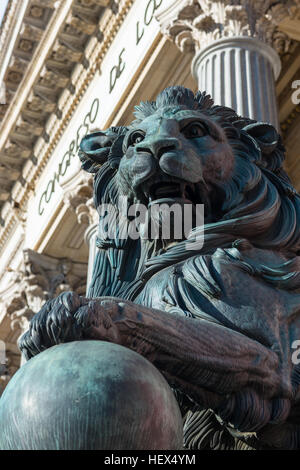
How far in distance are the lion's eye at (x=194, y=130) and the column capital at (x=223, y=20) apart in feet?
26.8

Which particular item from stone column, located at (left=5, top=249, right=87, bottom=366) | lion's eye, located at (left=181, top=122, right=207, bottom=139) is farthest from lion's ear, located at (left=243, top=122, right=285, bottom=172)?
stone column, located at (left=5, top=249, right=87, bottom=366)

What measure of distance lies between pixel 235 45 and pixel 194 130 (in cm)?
813

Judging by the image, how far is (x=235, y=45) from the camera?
32.8 ft

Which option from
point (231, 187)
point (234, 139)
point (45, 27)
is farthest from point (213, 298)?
point (45, 27)

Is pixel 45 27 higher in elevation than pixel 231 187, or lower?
higher

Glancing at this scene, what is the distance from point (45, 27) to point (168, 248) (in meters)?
19.2

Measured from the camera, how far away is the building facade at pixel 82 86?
33.2 feet

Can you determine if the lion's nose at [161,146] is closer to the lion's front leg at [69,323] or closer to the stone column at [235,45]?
the lion's front leg at [69,323]

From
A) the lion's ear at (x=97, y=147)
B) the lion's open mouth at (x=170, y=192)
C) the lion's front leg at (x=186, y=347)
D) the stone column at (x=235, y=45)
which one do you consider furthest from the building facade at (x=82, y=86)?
the lion's front leg at (x=186, y=347)

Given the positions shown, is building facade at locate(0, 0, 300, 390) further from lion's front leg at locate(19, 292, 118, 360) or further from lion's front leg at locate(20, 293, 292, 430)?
lion's front leg at locate(19, 292, 118, 360)

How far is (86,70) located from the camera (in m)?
17.6
